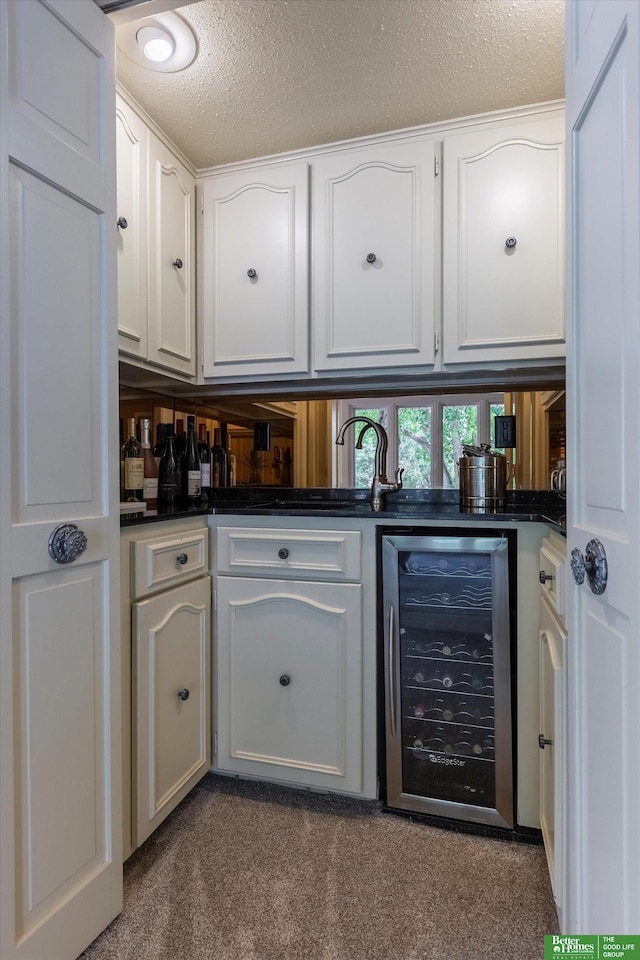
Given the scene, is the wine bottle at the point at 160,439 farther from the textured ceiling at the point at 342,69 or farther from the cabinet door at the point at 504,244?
the cabinet door at the point at 504,244

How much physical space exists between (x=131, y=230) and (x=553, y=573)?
159cm

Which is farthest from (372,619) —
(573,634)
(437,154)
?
(437,154)

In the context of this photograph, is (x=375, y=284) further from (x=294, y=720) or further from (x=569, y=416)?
(x=294, y=720)

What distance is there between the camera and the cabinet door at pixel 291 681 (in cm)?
158

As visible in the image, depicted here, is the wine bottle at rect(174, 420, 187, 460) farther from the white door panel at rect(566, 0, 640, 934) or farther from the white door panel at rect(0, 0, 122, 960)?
the white door panel at rect(566, 0, 640, 934)

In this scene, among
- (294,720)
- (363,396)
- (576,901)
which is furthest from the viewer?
(363,396)

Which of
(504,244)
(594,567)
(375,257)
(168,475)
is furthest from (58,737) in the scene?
(504,244)

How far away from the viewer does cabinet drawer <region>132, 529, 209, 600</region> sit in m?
1.35

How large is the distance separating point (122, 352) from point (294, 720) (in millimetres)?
1301

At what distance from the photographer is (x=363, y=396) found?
6.86ft

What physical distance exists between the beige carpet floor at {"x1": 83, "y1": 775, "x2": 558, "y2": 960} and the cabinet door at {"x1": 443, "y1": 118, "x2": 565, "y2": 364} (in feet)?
4.95

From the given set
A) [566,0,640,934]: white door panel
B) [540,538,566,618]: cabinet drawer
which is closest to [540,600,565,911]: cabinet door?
[540,538,566,618]: cabinet drawer

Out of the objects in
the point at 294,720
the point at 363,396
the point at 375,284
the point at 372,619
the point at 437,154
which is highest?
the point at 437,154

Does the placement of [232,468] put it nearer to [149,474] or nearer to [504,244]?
[149,474]
